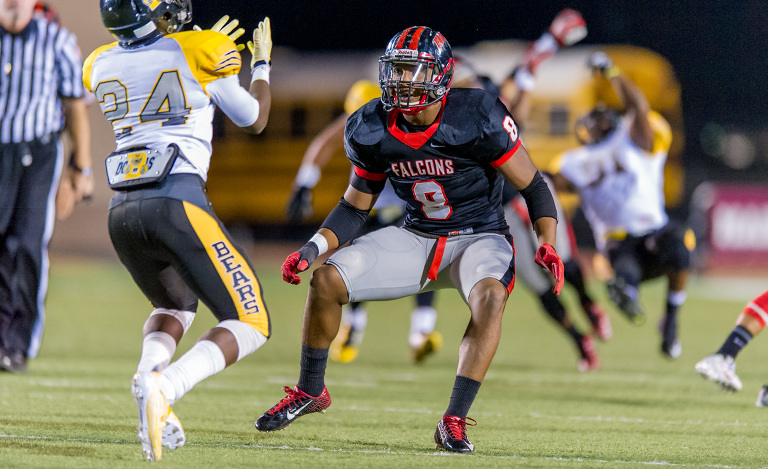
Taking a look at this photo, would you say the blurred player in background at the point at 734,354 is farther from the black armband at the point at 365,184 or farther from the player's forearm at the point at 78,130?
the player's forearm at the point at 78,130

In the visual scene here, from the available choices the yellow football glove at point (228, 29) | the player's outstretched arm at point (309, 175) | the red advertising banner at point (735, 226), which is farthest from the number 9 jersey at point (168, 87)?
the red advertising banner at point (735, 226)

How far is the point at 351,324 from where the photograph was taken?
21.9ft

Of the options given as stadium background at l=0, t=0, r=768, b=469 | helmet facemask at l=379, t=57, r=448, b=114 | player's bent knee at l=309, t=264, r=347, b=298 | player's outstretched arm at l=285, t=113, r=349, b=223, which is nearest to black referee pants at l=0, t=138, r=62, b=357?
stadium background at l=0, t=0, r=768, b=469

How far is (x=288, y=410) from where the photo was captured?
367 centimetres

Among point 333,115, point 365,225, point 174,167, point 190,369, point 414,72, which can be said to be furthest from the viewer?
point 333,115

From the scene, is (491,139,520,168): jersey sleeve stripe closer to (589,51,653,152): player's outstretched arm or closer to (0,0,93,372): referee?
(0,0,93,372): referee

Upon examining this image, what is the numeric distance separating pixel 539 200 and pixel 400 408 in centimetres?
136

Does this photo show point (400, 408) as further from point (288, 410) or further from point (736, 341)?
point (736, 341)

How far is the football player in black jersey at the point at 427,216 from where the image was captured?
138 inches

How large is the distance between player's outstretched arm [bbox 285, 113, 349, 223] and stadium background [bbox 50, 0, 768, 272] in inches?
359

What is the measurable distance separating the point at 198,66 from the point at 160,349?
99 cm

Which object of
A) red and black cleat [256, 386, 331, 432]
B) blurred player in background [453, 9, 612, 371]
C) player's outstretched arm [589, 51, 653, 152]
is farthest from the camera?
player's outstretched arm [589, 51, 653, 152]

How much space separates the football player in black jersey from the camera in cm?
352


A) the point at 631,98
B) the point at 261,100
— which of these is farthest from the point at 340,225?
the point at 631,98
